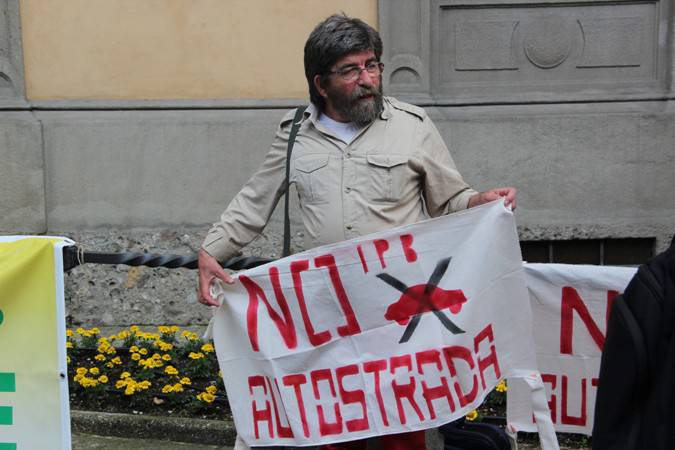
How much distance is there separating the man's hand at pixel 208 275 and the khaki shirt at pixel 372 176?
0.12 ft

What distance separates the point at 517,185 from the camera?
679cm

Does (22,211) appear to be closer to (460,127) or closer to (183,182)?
(183,182)

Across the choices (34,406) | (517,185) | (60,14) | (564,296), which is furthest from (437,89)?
(34,406)

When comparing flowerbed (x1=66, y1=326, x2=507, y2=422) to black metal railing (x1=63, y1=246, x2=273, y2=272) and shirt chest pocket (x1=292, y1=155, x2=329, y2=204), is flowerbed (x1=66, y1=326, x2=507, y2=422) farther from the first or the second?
shirt chest pocket (x1=292, y1=155, x2=329, y2=204)

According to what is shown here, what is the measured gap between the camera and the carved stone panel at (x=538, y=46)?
6.69 metres

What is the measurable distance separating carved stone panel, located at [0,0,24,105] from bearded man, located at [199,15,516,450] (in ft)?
12.8

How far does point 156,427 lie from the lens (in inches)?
194

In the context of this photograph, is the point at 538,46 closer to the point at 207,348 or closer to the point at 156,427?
the point at 207,348

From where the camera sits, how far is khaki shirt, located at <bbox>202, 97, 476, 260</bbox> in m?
3.36

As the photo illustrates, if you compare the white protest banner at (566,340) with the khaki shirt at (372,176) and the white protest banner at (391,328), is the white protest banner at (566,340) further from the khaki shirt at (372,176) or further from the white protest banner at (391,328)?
the khaki shirt at (372,176)

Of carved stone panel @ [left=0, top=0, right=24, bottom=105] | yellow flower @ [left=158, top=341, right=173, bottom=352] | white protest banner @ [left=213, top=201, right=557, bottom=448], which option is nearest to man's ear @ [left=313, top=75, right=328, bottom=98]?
white protest banner @ [left=213, top=201, right=557, bottom=448]

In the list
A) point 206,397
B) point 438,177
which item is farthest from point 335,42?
point 206,397

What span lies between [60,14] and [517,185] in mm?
3577

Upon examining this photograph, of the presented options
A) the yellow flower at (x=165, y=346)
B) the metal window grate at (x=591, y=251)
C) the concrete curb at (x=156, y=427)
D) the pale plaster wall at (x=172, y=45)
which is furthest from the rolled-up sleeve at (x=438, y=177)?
the metal window grate at (x=591, y=251)
